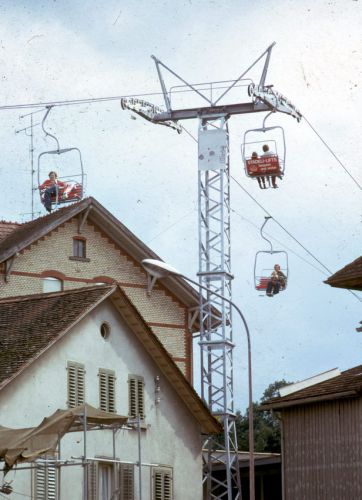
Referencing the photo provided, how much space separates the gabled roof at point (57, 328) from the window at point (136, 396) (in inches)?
38.6

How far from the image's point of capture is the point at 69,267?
206 feet

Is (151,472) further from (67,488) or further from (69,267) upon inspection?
(69,267)

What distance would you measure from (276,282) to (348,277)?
22.8 m

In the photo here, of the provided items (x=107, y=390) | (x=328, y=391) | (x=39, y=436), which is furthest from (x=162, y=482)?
(x=39, y=436)

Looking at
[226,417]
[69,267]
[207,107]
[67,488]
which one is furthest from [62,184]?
[67,488]

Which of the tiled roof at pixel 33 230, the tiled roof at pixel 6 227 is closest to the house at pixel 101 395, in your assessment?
the tiled roof at pixel 33 230

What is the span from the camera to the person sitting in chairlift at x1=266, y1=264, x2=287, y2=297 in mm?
67312

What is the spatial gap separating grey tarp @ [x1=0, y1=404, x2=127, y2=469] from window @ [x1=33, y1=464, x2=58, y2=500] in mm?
2837

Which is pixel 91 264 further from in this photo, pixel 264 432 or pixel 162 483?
pixel 264 432

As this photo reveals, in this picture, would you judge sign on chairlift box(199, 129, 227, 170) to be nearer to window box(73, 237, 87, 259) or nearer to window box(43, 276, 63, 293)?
window box(73, 237, 87, 259)

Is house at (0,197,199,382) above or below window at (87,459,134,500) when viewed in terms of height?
above

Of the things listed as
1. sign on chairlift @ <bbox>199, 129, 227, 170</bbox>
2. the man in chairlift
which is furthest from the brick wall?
sign on chairlift @ <bbox>199, 129, 227, 170</bbox>

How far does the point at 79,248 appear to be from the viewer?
207ft

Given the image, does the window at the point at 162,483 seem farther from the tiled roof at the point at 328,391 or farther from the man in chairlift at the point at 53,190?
the man in chairlift at the point at 53,190
